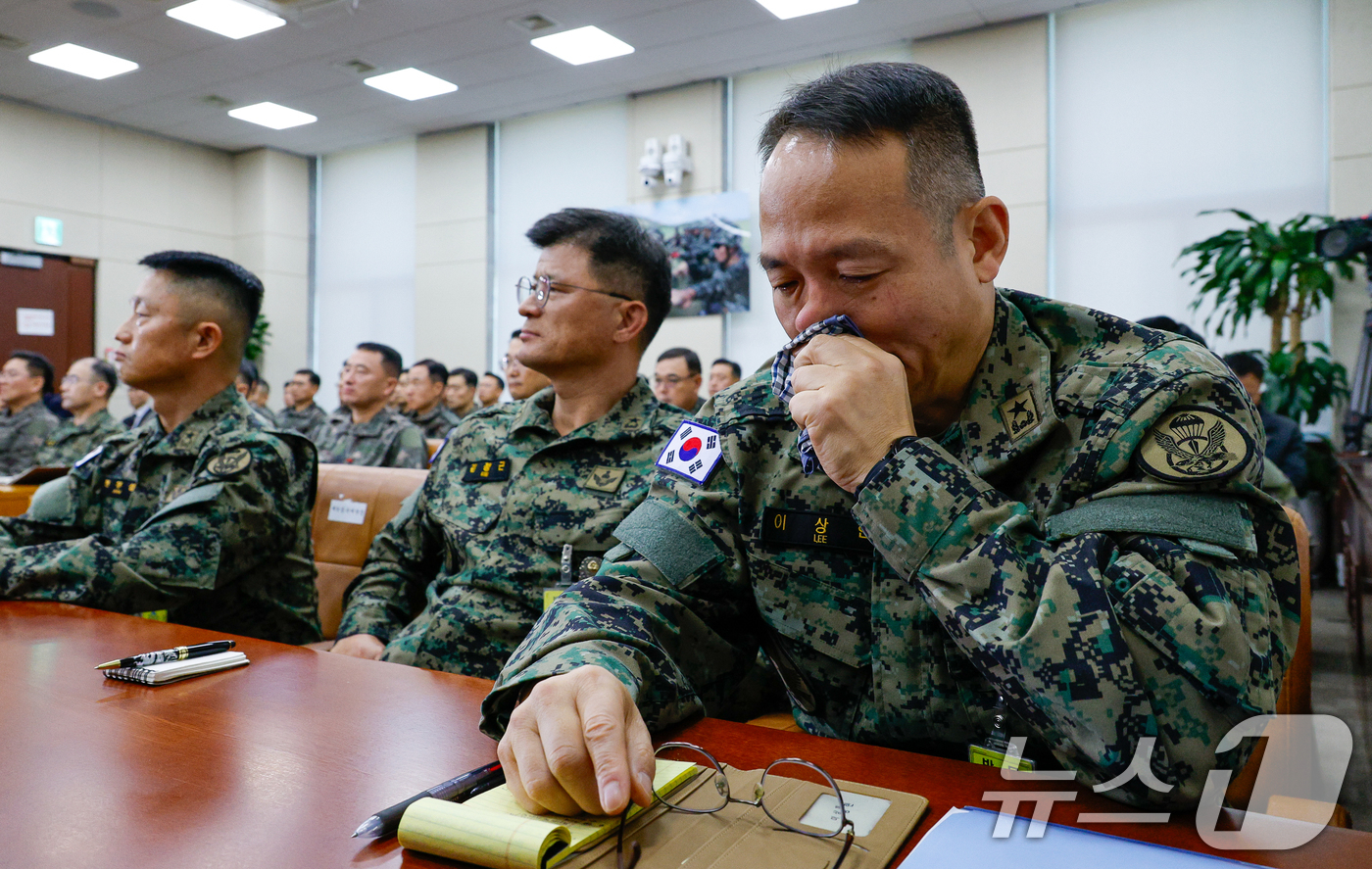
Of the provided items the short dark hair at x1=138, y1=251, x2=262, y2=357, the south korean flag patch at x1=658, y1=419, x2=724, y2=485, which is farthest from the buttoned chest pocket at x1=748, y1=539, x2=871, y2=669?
the short dark hair at x1=138, y1=251, x2=262, y2=357

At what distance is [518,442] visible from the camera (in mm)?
1981

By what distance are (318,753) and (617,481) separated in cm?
103

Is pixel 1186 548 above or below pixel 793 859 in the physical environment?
above

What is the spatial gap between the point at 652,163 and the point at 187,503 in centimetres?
608

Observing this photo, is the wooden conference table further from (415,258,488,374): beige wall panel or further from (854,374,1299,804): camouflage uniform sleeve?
(415,258,488,374): beige wall panel

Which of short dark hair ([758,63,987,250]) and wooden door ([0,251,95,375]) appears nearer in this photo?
short dark hair ([758,63,987,250])

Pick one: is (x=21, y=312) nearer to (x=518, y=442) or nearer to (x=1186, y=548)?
(x=518, y=442)

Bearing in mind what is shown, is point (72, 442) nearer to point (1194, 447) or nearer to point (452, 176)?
point (452, 176)

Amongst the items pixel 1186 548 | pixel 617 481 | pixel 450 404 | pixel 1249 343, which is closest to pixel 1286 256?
pixel 1249 343

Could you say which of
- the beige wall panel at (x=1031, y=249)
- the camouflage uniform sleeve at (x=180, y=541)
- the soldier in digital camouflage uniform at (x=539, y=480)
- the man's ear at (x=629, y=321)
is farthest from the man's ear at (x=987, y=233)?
the beige wall panel at (x=1031, y=249)

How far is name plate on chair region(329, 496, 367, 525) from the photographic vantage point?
2330 millimetres

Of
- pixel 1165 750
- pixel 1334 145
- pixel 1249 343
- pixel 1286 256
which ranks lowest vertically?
pixel 1165 750

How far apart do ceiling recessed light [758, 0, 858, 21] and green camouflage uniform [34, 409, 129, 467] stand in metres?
5.02

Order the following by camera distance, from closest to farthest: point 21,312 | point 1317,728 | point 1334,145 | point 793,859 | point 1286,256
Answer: point 793,859
point 1317,728
point 1286,256
point 1334,145
point 21,312
